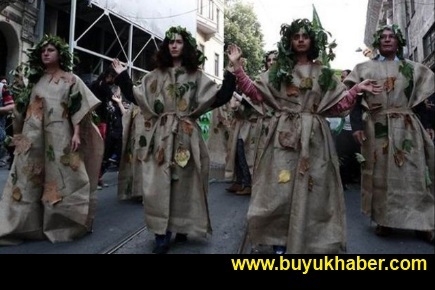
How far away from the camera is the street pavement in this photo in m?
3.34

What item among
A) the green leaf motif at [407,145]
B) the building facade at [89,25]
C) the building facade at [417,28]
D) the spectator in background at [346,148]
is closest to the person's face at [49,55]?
the green leaf motif at [407,145]

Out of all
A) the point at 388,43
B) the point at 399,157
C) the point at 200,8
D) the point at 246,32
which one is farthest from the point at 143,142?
the point at 246,32

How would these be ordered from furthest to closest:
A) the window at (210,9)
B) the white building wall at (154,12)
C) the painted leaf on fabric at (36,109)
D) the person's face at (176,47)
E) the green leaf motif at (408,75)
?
the window at (210,9) < the white building wall at (154,12) < the painted leaf on fabric at (36,109) < the green leaf motif at (408,75) < the person's face at (176,47)

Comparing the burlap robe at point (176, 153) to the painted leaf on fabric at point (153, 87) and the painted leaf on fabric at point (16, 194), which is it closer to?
the painted leaf on fabric at point (153, 87)

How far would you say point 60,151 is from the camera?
370 cm

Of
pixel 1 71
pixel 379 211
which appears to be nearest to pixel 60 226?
pixel 379 211

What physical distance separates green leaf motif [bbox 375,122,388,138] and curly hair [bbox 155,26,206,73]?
1674 mm

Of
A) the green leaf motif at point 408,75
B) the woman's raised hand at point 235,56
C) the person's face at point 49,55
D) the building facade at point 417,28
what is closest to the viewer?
the woman's raised hand at point 235,56

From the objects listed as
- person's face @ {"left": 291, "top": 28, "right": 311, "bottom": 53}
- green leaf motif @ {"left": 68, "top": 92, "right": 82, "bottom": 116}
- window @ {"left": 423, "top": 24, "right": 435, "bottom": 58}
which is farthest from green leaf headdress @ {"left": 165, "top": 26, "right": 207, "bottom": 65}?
window @ {"left": 423, "top": 24, "right": 435, "bottom": 58}

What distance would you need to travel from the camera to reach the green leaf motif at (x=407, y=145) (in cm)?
360

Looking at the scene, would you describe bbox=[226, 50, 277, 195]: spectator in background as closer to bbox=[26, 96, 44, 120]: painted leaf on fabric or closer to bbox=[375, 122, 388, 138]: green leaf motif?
bbox=[375, 122, 388, 138]: green leaf motif

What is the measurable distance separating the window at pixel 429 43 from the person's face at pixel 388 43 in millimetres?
9972

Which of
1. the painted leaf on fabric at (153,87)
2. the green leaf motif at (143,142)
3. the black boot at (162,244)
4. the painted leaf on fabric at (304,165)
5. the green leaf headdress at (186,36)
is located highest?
the green leaf headdress at (186,36)

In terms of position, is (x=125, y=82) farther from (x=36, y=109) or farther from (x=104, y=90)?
(x=104, y=90)
